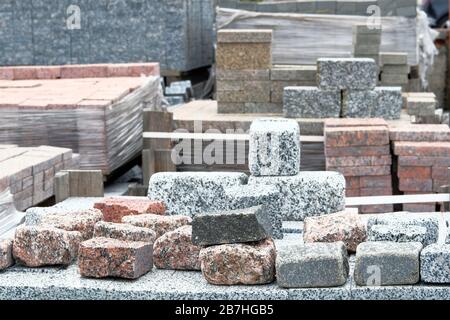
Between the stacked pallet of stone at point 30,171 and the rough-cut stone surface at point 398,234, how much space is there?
320 centimetres

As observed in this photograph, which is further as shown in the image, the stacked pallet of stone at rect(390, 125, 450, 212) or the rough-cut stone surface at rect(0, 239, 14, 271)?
the stacked pallet of stone at rect(390, 125, 450, 212)

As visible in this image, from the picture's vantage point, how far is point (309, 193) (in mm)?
6266

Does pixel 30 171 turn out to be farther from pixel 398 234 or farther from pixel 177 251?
pixel 398 234

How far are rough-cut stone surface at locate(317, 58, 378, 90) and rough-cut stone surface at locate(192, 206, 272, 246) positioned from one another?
6446 millimetres

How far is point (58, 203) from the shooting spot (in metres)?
7.16

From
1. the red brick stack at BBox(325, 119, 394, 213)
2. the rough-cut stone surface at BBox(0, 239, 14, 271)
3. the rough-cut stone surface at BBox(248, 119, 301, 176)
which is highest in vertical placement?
the rough-cut stone surface at BBox(248, 119, 301, 176)

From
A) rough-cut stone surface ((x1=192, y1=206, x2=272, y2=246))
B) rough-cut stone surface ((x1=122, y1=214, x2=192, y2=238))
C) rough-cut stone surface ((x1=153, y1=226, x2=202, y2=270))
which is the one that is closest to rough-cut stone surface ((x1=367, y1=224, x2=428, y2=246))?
rough-cut stone surface ((x1=192, y1=206, x2=272, y2=246))

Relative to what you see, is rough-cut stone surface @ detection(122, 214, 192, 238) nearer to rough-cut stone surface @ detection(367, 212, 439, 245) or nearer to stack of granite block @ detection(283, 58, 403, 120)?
rough-cut stone surface @ detection(367, 212, 439, 245)

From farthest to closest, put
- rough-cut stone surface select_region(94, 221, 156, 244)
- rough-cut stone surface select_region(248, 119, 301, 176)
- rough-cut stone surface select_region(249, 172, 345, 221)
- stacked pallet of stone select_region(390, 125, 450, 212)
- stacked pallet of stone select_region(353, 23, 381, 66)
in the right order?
stacked pallet of stone select_region(353, 23, 381, 66) < stacked pallet of stone select_region(390, 125, 450, 212) < rough-cut stone surface select_region(248, 119, 301, 176) < rough-cut stone surface select_region(249, 172, 345, 221) < rough-cut stone surface select_region(94, 221, 156, 244)

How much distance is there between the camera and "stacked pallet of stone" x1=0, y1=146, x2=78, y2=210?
7246 millimetres

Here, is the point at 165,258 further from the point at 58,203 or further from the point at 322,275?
the point at 58,203

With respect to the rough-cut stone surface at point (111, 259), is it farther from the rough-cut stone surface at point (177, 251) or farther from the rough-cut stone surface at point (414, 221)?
the rough-cut stone surface at point (414, 221)
